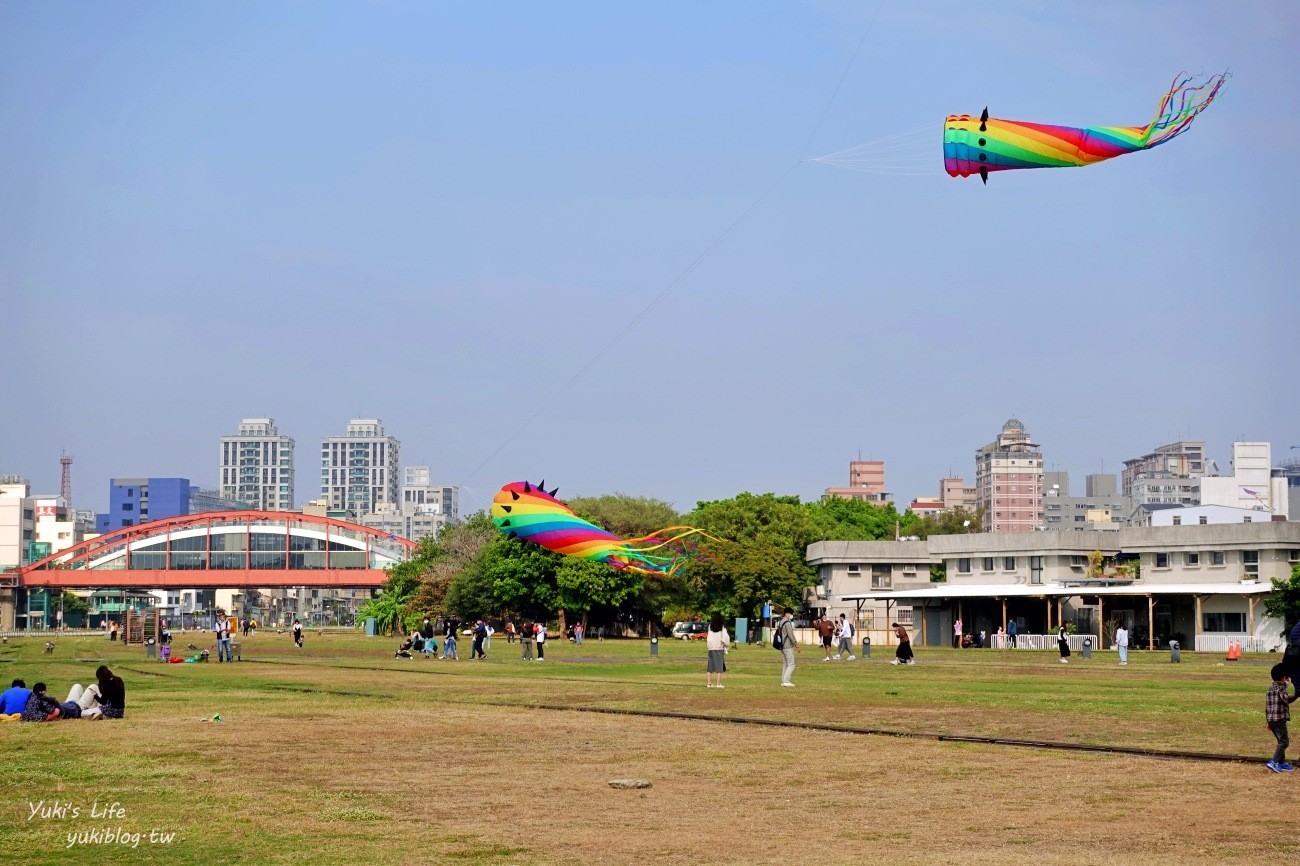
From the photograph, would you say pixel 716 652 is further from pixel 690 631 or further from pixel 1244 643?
pixel 690 631

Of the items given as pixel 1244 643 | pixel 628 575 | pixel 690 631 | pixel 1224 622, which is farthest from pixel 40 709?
pixel 690 631

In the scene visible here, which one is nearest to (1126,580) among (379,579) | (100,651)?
(100,651)

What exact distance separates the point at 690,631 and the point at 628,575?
558cm

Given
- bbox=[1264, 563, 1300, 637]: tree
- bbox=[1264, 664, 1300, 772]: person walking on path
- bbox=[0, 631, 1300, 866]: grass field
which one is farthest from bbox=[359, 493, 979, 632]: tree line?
bbox=[1264, 664, 1300, 772]: person walking on path

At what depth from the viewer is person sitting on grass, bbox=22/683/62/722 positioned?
26844mm

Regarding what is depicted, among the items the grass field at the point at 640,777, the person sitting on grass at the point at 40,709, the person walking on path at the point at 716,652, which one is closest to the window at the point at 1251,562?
the grass field at the point at 640,777

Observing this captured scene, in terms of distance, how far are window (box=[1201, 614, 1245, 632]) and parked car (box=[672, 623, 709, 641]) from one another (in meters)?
33.7

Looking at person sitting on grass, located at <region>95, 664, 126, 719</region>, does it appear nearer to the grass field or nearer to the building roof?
the grass field

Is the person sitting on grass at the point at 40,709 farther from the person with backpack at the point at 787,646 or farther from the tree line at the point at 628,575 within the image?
the tree line at the point at 628,575

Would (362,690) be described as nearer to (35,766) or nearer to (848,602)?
(35,766)

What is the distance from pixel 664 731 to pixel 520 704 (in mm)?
7277

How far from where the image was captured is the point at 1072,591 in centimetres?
7462

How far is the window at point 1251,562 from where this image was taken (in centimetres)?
7856

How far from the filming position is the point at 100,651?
2744 inches
